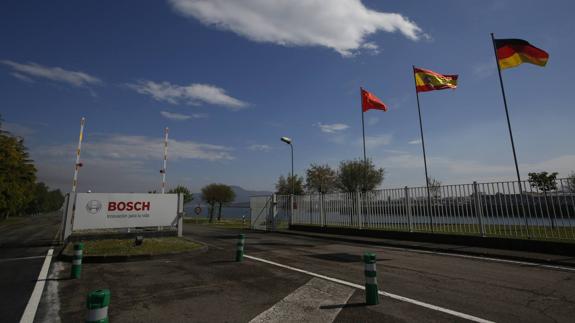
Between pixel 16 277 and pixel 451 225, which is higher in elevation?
pixel 451 225

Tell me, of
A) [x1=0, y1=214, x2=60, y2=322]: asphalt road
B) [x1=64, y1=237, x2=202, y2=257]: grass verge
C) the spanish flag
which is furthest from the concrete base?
[x1=0, y1=214, x2=60, y2=322]: asphalt road

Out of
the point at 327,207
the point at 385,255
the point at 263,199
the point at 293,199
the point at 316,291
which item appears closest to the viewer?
the point at 316,291

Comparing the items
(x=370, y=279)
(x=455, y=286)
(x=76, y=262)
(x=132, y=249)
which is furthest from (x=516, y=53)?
(x=76, y=262)

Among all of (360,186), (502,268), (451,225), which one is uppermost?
(360,186)

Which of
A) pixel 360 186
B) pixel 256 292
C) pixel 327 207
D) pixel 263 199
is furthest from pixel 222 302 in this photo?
pixel 360 186

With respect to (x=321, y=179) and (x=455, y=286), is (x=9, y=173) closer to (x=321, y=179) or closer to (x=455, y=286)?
(x=321, y=179)

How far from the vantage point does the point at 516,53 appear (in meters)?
12.2

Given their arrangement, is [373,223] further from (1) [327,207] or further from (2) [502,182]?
(2) [502,182]

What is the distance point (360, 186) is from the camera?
3672 cm

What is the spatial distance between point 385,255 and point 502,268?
10.4ft

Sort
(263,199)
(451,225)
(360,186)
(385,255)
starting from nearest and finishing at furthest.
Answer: (385,255) → (451,225) → (263,199) → (360,186)

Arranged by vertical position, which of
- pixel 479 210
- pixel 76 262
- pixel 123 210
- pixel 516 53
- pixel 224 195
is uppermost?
pixel 516 53

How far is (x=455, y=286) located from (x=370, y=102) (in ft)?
50.2

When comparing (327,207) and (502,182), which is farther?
(327,207)
